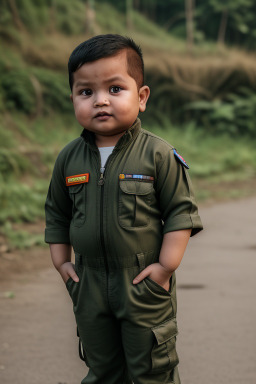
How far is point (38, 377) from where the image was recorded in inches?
129

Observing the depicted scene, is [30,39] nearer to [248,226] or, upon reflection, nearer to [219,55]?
[219,55]

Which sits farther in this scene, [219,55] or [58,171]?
[219,55]

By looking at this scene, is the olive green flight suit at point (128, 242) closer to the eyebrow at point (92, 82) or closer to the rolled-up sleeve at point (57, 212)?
the rolled-up sleeve at point (57, 212)

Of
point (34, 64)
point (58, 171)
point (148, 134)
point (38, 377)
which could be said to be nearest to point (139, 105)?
point (148, 134)

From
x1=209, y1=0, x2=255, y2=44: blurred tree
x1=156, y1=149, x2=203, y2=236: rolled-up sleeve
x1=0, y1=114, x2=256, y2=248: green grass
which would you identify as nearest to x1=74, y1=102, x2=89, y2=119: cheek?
x1=156, y1=149, x2=203, y2=236: rolled-up sleeve

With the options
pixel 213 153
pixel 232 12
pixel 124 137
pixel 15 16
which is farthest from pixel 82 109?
pixel 232 12

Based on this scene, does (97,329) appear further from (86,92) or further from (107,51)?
(107,51)

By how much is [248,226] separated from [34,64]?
8585 millimetres

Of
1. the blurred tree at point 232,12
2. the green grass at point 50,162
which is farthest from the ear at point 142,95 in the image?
the blurred tree at point 232,12

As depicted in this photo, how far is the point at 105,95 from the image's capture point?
2.24 meters

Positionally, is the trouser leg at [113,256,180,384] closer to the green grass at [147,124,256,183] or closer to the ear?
the ear

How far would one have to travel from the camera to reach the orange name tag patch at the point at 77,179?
235cm

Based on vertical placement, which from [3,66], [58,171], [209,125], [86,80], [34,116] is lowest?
[209,125]

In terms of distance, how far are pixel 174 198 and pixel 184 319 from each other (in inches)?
82.5
